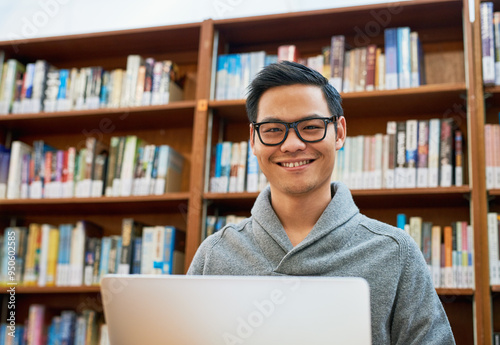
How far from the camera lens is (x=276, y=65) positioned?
144 centimetres

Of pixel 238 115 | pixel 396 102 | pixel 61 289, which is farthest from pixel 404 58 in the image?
pixel 61 289

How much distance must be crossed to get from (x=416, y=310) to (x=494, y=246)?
1.11 metres

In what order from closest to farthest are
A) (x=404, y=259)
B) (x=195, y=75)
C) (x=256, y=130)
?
(x=404, y=259), (x=256, y=130), (x=195, y=75)

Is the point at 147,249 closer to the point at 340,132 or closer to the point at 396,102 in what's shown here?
the point at 396,102

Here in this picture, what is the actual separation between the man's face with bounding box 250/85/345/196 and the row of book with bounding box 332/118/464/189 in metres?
1.05

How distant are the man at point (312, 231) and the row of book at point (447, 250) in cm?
98

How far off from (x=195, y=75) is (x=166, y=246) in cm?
96

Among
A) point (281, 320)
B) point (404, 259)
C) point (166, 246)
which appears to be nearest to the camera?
point (281, 320)

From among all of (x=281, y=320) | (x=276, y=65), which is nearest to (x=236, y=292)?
(x=281, y=320)

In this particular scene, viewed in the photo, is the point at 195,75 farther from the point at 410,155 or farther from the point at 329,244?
the point at 329,244

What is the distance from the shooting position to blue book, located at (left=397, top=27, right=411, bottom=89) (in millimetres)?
2420

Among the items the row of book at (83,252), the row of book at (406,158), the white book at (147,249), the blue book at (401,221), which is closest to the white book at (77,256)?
the row of book at (83,252)

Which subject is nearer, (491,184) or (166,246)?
(491,184)

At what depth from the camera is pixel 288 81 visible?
54.8 inches
